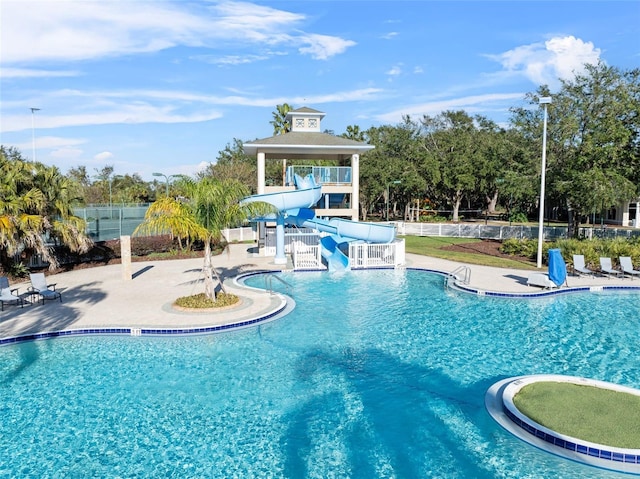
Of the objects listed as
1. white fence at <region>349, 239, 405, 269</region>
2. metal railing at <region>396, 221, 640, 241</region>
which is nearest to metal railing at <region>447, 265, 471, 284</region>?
white fence at <region>349, 239, 405, 269</region>

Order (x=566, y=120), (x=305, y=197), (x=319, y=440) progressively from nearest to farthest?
(x=319, y=440)
(x=305, y=197)
(x=566, y=120)

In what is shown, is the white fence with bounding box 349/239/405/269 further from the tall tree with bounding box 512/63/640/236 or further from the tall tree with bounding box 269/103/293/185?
the tall tree with bounding box 269/103/293/185

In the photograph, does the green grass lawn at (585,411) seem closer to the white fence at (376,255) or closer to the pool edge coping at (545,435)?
the pool edge coping at (545,435)

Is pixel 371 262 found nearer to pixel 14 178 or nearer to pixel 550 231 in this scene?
pixel 14 178

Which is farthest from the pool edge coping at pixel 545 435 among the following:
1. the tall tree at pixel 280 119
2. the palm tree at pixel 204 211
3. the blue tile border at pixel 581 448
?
the tall tree at pixel 280 119

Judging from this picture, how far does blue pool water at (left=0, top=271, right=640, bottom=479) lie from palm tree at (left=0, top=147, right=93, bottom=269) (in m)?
7.64

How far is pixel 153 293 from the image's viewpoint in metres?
16.9

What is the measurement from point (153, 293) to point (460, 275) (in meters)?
12.7

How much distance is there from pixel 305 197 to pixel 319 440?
15.5 meters

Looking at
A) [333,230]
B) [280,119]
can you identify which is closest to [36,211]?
[333,230]

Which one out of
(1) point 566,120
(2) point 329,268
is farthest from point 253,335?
(1) point 566,120

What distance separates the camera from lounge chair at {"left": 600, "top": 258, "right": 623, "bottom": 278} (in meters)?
20.2

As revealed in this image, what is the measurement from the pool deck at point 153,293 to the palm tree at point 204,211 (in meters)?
1.94

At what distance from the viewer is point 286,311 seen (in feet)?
48.8
